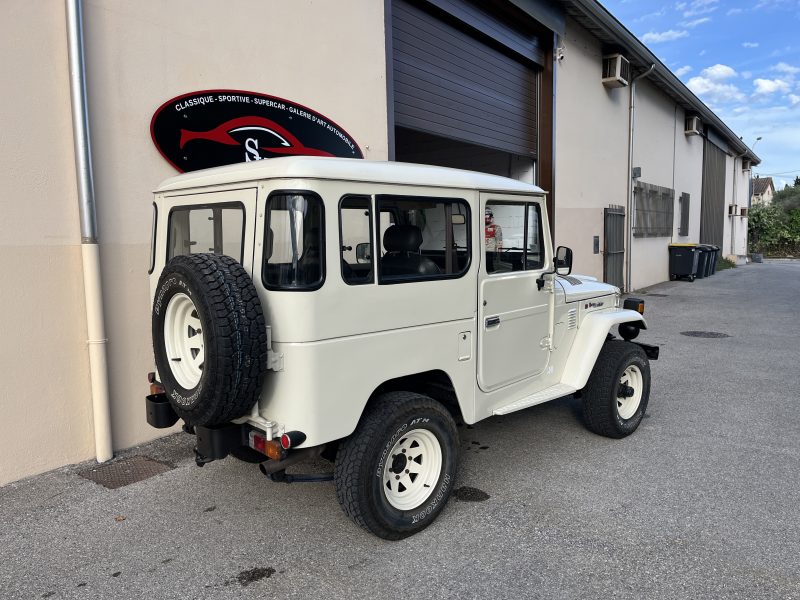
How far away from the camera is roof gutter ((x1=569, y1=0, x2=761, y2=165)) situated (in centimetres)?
1162

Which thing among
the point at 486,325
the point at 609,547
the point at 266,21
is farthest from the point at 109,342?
the point at 609,547

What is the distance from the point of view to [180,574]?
314 cm

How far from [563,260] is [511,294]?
1.94 feet

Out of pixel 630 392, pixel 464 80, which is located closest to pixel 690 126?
pixel 464 80

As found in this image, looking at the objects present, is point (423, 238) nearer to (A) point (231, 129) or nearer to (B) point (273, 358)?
(B) point (273, 358)

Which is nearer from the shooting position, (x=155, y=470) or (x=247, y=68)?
(x=155, y=470)

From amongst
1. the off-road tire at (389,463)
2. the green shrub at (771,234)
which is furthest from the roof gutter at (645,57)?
the green shrub at (771,234)

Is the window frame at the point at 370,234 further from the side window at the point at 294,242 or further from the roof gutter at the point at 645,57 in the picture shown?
the roof gutter at the point at 645,57

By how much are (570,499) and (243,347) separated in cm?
244

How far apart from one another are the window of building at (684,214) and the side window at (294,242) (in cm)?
2084

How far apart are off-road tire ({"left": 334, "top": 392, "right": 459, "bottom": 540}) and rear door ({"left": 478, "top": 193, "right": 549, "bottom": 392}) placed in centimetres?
59

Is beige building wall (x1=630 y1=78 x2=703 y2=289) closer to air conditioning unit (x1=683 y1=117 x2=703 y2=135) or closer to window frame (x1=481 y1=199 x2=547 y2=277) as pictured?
air conditioning unit (x1=683 y1=117 x2=703 y2=135)

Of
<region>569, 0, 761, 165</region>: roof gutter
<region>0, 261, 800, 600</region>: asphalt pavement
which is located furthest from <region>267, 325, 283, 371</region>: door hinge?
<region>569, 0, 761, 165</region>: roof gutter

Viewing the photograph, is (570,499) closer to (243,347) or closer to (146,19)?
(243,347)
